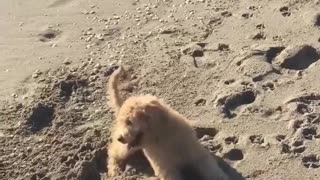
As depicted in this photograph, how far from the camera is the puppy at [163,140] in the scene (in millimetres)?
4383

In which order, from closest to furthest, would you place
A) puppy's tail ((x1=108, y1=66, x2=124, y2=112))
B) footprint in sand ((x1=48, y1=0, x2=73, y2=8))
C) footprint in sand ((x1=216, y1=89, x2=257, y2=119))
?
puppy's tail ((x1=108, y1=66, x2=124, y2=112)) → footprint in sand ((x1=216, y1=89, x2=257, y2=119)) → footprint in sand ((x1=48, y1=0, x2=73, y2=8))

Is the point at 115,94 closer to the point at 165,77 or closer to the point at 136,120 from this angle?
the point at 165,77

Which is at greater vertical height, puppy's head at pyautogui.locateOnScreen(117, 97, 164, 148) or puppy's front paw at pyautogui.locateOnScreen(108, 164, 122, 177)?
puppy's head at pyautogui.locateOnScreen(117, 97, 164, 148)

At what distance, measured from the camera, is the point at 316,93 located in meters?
5.39

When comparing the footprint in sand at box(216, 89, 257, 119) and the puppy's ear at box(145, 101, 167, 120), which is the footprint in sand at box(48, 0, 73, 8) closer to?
the footprint in sand at box(216, 89, 257, 119)

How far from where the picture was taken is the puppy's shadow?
15.6 feet

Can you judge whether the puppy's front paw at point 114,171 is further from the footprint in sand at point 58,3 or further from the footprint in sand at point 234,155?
the footprint in sand at point 58,3

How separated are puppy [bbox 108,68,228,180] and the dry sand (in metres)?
0.24

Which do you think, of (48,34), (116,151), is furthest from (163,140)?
(48,34)

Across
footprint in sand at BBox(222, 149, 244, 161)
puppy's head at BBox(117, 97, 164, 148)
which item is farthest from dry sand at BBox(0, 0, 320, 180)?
puppy's head at BBox(117, 97, 164, 148)

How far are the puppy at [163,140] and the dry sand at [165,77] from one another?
9.6 inches

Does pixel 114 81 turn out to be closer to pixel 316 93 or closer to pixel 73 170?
pixel 73 170

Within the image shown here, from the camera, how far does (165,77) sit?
5750 mm

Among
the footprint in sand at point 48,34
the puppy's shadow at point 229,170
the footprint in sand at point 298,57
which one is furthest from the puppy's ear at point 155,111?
the footprint in sand at point 48,34
